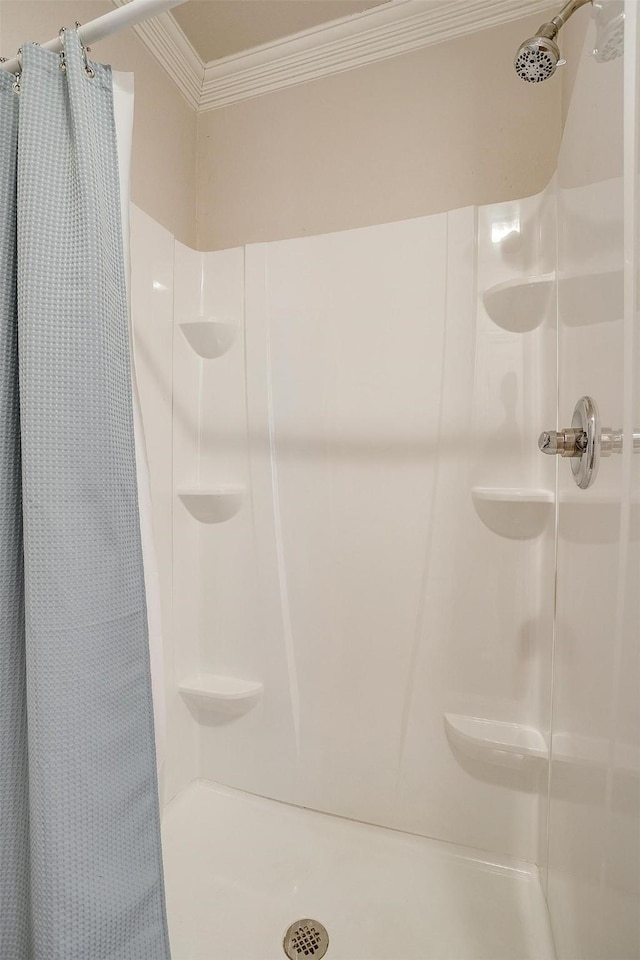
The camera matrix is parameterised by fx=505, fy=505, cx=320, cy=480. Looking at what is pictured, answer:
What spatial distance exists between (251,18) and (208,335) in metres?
0.98

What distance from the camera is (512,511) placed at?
1268 millimetres

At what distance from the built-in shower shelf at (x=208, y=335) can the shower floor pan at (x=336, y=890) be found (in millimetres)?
1330

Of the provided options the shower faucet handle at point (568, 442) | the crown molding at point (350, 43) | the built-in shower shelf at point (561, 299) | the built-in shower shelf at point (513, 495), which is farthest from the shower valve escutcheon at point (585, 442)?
the crown molding at point (350, 43)

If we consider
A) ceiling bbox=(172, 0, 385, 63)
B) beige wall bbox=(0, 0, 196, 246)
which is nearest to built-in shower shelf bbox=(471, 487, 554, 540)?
beige wall bbox=(0, 0, 196, 246)

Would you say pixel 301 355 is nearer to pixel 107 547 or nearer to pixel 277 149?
pixel 277 149

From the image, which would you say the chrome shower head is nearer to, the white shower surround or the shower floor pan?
the white shower surround

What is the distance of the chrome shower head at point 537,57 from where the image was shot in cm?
79

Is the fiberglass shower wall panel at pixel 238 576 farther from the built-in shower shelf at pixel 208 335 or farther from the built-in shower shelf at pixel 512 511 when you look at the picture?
the built-in shower shelf at pixel 512 511

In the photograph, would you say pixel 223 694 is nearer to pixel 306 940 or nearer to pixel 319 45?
pixel 306 940

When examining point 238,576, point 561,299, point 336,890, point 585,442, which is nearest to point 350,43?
point 561,299

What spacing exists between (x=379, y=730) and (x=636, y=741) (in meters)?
0.91

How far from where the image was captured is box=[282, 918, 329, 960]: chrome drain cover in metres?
1.03

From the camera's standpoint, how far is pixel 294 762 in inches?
56.8

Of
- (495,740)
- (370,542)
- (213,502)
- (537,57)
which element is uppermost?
(537,57)
